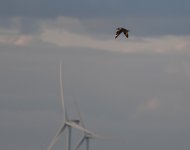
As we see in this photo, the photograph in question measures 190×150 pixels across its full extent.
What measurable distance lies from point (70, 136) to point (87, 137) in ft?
53.0

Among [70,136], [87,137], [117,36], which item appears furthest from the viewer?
[87,137]

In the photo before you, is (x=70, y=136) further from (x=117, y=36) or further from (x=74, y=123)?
(x=117, y=36)

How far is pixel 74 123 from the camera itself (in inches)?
7175

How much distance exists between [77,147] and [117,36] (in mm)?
125825

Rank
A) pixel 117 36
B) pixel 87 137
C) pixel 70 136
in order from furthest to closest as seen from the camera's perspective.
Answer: pixel 87 137, pixel 70 136, pixel 117 36

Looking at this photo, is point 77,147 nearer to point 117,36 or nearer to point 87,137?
point 87,137

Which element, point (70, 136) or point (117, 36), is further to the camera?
point (70, 136)

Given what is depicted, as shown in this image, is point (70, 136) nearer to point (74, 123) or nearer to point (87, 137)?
point (74, 123)

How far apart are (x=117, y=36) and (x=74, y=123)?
121 meters

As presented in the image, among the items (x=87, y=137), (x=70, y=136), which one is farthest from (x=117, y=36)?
(x=87, y=137)

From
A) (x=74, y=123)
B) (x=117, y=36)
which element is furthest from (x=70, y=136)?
(x=117, y=36)

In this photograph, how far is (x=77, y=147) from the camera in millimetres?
186500

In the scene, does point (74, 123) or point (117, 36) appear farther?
point (74, 123)

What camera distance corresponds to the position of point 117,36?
62094mm
